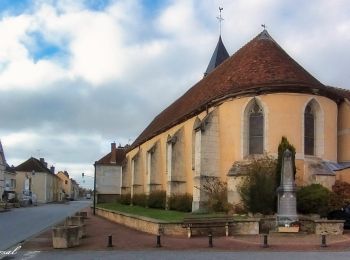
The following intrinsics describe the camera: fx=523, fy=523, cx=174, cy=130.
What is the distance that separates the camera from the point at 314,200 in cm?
2478

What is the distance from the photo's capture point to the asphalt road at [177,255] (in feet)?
48.8

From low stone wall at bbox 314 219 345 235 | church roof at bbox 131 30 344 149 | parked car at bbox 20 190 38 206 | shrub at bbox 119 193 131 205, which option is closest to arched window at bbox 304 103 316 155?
church roof at bbox 131 30 344 149

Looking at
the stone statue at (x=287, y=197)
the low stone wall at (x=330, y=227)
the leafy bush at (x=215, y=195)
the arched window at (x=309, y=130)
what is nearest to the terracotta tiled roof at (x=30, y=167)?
the leafy bush at (x=215, y=195)

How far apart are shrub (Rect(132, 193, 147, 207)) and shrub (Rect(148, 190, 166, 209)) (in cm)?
198

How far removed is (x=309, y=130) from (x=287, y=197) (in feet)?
26.9

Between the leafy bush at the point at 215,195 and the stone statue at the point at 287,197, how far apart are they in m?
5.74

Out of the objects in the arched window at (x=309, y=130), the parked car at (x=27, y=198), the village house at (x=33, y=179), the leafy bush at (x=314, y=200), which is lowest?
the parked car at (x=27, y=198)

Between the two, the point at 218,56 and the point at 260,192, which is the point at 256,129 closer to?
the point at 260,192

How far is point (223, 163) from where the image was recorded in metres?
29.9

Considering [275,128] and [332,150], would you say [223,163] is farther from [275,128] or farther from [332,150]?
[332,150]

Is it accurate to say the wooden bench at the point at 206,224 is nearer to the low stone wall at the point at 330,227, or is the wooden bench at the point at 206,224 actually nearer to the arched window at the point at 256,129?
the low stone wall at the point at 330,227

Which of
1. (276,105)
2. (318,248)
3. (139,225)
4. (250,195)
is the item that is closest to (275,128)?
A: (276,105)

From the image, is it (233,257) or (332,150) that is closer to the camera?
(233,257)

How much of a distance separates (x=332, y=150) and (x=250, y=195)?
7.63 meters
